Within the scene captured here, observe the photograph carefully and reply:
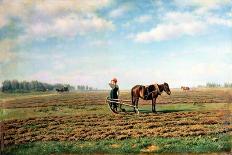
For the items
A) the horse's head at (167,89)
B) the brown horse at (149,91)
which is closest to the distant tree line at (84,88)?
the brown horse at (149,91)

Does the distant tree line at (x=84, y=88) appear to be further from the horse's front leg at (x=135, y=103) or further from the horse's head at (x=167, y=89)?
the horse's head at (x=167, y=89)

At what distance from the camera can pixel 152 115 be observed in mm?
10930

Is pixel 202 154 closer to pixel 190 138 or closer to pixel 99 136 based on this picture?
pixel 190 138

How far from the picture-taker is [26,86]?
1088 cm

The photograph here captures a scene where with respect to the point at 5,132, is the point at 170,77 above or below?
above

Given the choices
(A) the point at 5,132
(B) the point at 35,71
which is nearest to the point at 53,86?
(B) the point at 35,71

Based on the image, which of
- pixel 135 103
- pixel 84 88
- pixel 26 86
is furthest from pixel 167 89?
pixel 26 86

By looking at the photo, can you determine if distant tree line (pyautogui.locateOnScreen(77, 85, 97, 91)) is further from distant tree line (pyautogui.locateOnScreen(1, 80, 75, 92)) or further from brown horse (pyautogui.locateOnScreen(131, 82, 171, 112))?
brown horse (pyautogui.locateOnScreen(131, 82, 171, 112))

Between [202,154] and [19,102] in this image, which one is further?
[19,102]

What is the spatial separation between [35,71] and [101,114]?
159 cm

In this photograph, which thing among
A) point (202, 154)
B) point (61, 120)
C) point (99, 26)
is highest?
point (99, 26)

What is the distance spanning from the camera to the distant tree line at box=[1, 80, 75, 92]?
1070 cm

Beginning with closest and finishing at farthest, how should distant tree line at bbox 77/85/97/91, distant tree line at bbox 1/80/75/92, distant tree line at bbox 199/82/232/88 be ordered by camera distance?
distant tree line at bbox 1/80/75/92
distant tree line at bbox 199/82/232/88
distant tree line at bbox 77/85/97/91

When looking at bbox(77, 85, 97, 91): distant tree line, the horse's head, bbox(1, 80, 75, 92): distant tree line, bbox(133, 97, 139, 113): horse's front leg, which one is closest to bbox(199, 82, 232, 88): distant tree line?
the horse's head
